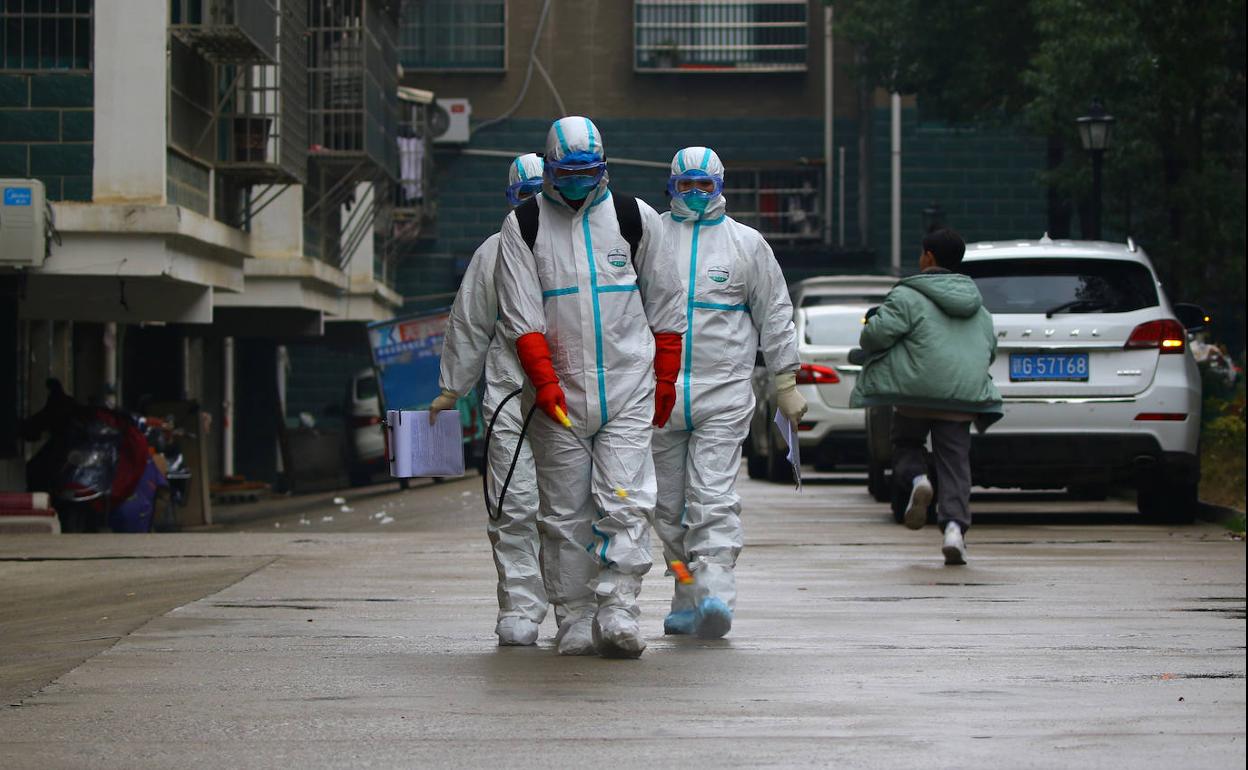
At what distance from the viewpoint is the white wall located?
1978 centimetres

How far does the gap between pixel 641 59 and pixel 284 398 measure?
945 cm

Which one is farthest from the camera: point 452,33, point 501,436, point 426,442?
point 452,33

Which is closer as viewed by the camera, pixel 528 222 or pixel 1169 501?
pixel 528 222

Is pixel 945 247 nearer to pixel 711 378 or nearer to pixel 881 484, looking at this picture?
pixel 711 378

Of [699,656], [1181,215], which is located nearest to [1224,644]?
[699,656]

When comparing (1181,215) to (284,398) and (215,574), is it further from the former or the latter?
(284,398)

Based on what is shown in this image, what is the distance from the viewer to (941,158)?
4275 cm

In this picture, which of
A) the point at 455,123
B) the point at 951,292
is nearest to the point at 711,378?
the point at 951,292

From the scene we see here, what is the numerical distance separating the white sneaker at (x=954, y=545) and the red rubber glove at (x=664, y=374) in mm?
3621

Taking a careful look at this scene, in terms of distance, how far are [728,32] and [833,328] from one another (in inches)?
1022

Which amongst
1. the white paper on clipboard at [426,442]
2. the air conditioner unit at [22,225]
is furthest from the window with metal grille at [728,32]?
the white paper on clipboard at [426,442]

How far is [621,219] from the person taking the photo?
7.96 m

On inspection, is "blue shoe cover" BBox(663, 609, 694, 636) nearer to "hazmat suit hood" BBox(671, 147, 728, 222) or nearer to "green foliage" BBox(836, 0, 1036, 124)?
"hazmat suit hood" BBox(671, 147, 728, 222)

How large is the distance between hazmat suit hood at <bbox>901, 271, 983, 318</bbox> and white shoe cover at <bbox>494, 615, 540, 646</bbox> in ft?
14.6
